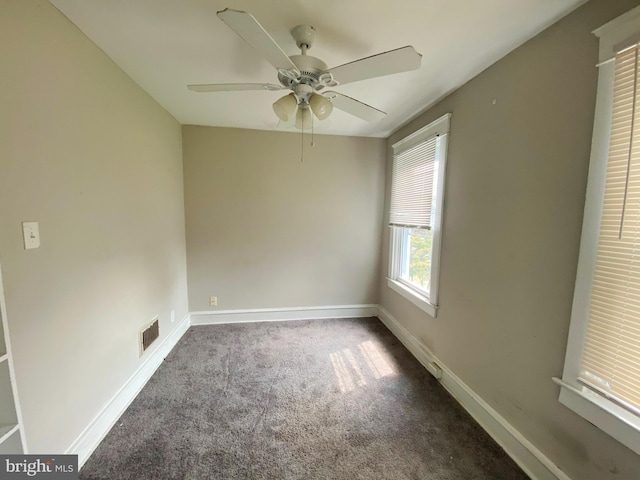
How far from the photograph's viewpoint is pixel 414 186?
106 inches

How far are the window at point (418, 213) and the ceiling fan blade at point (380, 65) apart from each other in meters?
1.12

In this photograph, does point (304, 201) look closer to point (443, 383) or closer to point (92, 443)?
point (443, 383)

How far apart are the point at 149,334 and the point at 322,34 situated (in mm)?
2590

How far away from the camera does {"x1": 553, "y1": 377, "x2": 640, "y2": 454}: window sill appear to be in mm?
1028

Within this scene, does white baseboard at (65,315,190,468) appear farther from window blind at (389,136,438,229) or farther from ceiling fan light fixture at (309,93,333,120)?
window blind at (389,136,438,229)

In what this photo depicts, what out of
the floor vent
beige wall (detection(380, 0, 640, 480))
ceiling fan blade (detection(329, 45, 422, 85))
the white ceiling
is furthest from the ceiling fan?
the floor vent

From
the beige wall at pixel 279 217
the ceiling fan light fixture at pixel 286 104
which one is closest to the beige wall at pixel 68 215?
the beige wall at pixel 279 217

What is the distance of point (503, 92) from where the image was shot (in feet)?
5.35

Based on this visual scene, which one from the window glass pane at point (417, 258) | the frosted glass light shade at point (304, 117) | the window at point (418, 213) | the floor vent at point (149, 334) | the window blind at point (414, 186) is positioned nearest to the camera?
the frosted glass light shade at point (304, 117)

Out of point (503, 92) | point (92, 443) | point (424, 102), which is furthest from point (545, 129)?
point (92, 443)

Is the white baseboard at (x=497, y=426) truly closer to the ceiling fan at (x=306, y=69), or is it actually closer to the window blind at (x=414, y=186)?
the window blind at (x=414, y=186)

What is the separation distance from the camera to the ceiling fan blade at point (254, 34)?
3.06ft

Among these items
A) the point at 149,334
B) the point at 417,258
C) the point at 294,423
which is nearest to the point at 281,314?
the point at 149,334

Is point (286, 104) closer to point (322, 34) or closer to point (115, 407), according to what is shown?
point (322, 34)
